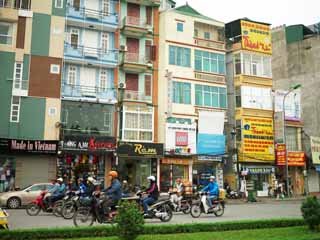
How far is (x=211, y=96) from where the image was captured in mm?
37375

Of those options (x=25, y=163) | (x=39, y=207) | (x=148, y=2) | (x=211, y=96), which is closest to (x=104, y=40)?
(x=148, y=2)

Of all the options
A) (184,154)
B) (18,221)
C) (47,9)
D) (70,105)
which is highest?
(47,9)

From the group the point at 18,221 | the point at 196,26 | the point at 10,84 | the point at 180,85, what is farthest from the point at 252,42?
the point at 18,221

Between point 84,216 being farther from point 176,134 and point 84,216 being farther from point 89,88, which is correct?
point 176,134

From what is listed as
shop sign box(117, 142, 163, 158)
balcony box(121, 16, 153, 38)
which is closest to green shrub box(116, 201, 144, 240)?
shop sign box(117, 142, 163, 158)

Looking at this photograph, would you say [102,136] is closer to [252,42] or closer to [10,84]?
[10,84]

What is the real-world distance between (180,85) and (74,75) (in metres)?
9.21

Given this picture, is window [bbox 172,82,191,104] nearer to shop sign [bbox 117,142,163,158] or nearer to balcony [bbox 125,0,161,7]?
shop sign [bbox 117,142,163,158]

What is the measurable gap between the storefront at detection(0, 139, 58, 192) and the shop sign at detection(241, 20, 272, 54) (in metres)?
20.6

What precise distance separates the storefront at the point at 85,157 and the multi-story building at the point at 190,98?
4.96m

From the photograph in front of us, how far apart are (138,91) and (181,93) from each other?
12.7 ft

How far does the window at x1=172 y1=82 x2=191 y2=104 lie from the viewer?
3538 centimetres

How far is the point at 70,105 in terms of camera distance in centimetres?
3133

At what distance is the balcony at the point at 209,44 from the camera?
37.5m
